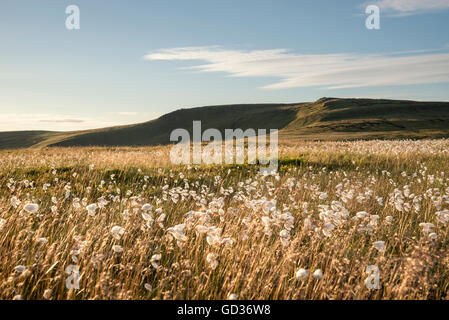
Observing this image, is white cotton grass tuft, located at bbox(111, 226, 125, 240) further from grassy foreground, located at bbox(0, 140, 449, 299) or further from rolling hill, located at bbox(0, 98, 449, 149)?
rolling hill, located at bbox(0, 98, 449, 149)

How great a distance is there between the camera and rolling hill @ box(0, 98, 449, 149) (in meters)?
61.4

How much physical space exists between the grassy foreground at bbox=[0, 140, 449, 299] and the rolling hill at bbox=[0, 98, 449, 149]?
48.3 metres

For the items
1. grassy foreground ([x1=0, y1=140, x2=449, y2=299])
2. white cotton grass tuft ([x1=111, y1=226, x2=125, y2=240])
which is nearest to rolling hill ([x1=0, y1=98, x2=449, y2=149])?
grassy foreground ([x1=0, y1=140, x2=449, y2=299])

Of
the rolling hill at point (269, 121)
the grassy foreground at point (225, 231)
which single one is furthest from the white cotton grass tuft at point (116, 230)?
the rolling hill at point (269, 121)

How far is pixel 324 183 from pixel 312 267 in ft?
18.5

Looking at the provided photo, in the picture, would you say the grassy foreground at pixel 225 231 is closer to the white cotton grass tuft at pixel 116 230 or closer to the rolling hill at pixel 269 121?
the white cotton grass tuft at pixel 116 230

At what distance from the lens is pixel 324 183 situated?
8.84m

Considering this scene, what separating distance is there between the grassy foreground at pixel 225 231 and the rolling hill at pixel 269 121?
4827 cm

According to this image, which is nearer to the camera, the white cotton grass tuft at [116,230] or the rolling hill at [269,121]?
the white cotton grass tuft at [116,230]

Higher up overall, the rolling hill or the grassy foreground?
the rolling hill

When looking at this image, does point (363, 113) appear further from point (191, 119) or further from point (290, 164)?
point (290, 164)

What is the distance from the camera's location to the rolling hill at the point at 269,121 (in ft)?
201

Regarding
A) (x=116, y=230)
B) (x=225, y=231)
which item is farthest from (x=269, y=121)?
(x=116, y=230)

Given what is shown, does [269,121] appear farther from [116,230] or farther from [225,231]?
[116,230]
